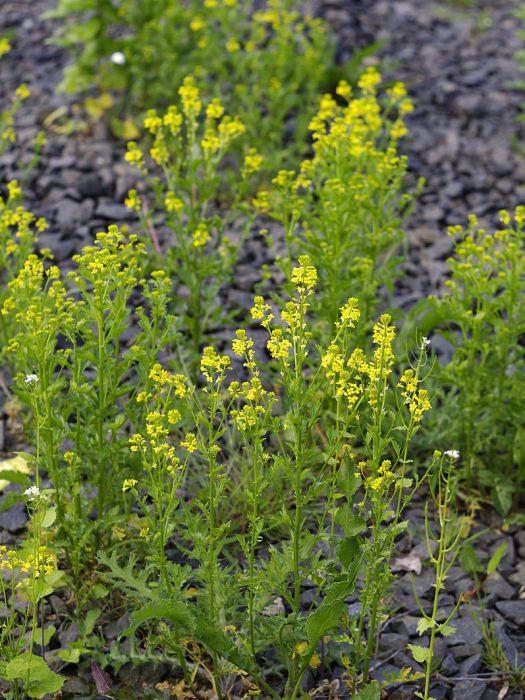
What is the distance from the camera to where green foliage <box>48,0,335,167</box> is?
5004 mm

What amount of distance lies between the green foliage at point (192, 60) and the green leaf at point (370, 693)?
3150mm

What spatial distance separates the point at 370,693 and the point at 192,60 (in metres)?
4.02

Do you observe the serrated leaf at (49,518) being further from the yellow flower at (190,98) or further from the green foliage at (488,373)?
the yellow flower at (190,98)

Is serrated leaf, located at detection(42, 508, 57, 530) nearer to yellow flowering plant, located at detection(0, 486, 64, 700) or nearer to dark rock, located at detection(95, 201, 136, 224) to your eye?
yellow flowering plant, located at detection(0, 486, 64, 700)

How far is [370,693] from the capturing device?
90.6 inches

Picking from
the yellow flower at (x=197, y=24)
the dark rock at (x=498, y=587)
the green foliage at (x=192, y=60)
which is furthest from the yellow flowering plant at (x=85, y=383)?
the yellow flower at (x=197, y=24)

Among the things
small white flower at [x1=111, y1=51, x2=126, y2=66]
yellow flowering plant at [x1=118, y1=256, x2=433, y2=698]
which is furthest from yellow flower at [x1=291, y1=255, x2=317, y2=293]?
small white flower at [x1=111, y1=51, x2=126, y2=66]

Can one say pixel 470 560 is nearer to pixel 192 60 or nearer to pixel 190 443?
pixel 190 443

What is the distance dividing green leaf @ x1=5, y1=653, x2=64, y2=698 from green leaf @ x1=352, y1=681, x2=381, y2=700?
0.73 meters

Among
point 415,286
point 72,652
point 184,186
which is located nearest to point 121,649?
point 72,652

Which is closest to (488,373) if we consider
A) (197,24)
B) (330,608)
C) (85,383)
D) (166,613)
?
(330,608)

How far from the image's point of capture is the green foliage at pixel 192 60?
5.00 metres

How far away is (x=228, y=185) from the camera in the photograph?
4805 mm

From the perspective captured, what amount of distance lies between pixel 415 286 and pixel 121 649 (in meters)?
2.32
